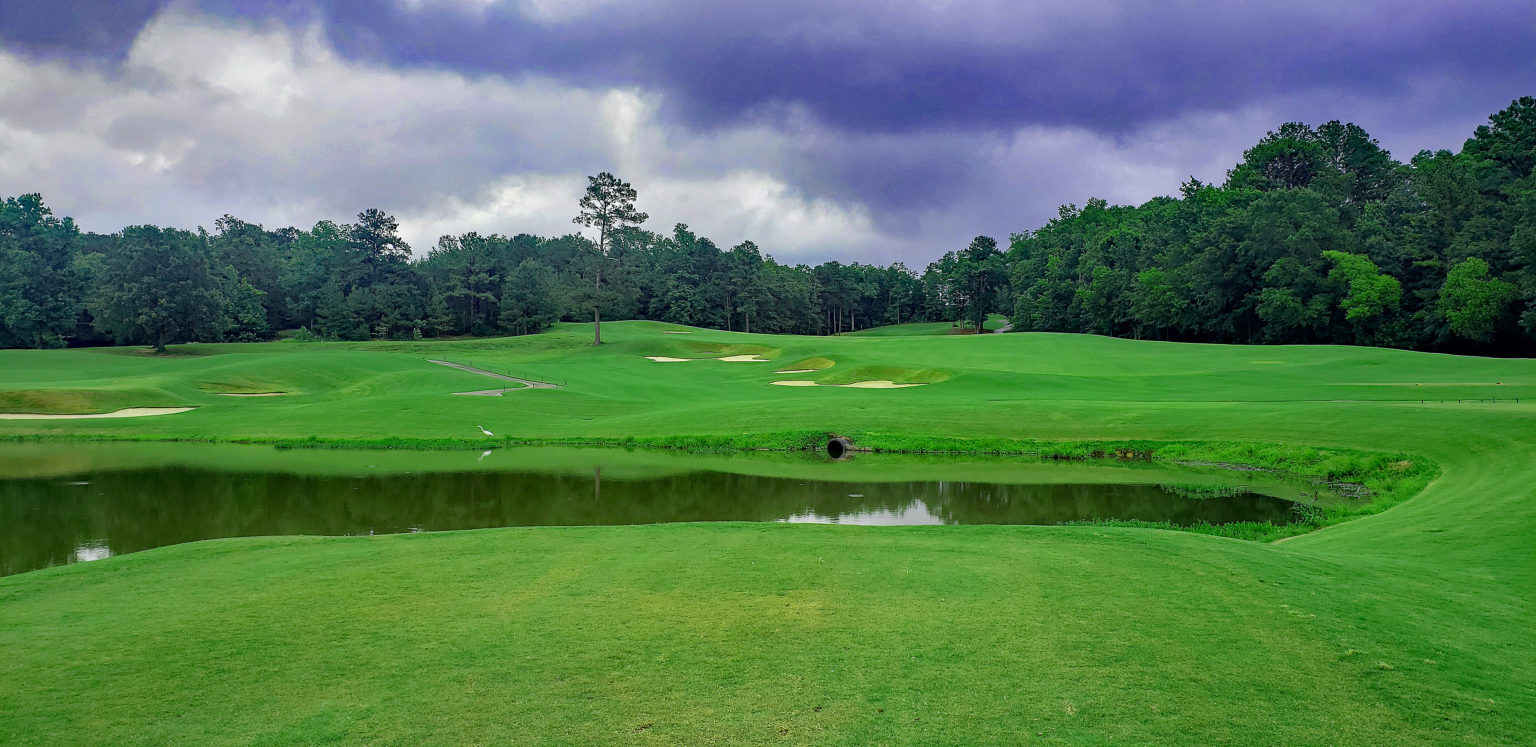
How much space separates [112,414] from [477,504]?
89.5ft

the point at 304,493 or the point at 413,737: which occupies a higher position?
the point at 413,737

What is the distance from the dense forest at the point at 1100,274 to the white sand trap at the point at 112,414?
1074 inches

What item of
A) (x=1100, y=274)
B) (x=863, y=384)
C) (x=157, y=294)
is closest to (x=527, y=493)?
(x=863, y=384)

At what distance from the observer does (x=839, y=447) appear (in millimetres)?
28891

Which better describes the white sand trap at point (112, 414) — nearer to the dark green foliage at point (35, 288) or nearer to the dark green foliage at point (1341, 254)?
the dark green foliage at point (35, 288)

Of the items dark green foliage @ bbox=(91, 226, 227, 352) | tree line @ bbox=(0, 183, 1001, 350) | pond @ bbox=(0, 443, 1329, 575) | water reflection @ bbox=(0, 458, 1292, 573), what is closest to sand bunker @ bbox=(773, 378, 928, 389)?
pond @ bbox=(0, 443, 1329, 575)

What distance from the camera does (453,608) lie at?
8.27 metres

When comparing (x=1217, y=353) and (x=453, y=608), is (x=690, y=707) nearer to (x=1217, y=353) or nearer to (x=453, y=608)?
(x=453, y=608)

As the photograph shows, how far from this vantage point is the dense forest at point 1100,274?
60.1 m

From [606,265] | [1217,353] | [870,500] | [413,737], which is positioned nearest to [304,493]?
[870,500]

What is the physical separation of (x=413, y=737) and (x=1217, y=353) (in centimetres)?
5559

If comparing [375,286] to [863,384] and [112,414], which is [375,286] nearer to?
[112,414]

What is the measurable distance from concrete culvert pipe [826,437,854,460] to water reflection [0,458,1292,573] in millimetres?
5145

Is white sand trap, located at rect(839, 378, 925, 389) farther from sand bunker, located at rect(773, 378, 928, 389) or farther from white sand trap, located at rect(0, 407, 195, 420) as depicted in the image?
white sand trap, located at rect(0, 407, 195, 420)
